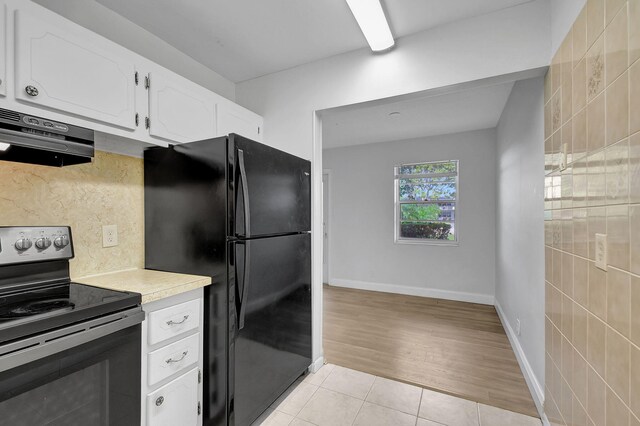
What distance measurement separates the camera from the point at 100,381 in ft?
3.78

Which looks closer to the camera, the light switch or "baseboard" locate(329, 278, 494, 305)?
the light switch

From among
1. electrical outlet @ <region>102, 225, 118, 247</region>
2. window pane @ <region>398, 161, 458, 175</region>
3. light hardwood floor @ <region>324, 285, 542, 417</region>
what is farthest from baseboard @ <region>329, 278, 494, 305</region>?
electrical outlet @ <region>102, 225, 118, 247</region>

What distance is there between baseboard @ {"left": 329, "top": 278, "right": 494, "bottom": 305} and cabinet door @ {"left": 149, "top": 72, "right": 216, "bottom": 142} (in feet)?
12.8

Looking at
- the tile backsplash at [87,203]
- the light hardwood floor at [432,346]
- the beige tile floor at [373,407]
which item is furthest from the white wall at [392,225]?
the tile backsplash at [87,203]

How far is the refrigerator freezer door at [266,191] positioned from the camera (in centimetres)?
157

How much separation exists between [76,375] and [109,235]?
0.88m

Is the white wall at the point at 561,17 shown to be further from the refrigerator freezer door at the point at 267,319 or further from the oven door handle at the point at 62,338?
the oven door handle at the point at 62,338

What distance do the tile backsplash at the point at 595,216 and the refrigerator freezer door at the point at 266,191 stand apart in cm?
153

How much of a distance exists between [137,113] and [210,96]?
0.58 m

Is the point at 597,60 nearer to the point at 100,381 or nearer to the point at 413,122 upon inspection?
the point at 100,381

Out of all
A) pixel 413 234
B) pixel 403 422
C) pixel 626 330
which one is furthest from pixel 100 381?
pixel 413 234

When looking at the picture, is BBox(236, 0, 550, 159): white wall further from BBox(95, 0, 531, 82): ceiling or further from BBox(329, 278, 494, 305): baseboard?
BBox(329, 278, 494, 305): baseboard

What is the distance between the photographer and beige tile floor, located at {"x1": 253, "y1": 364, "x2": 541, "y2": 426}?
1.82m

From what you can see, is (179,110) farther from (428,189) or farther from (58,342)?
(428,189)
